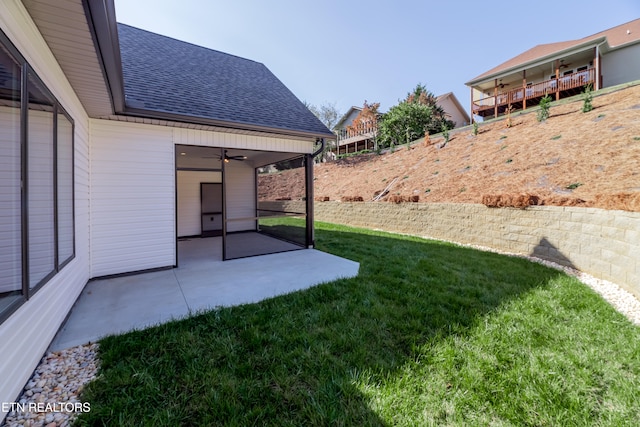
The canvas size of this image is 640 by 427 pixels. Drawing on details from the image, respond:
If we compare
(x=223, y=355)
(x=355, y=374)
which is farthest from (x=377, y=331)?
(x=223, y=355)

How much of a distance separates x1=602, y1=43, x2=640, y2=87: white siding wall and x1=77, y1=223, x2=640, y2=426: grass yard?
55.5ft

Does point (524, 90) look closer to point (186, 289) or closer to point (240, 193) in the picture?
point (240, 193)

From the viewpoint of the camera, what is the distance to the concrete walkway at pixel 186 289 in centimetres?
271

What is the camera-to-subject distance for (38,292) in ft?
6.97

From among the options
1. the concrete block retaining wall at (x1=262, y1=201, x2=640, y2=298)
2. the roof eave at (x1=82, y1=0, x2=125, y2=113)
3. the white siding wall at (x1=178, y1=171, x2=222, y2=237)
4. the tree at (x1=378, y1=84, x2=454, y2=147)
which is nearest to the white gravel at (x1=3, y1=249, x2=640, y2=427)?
the roof eave at (x1=82, y1=0, x2=125, y2=113)

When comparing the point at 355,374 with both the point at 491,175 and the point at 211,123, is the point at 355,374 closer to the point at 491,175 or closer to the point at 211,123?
the point at 211,123

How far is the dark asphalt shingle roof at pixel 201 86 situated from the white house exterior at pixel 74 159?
11cm

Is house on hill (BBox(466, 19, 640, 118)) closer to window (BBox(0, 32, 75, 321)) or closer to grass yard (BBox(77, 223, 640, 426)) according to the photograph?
grass yard (BBox(77, 223, 640, 426))

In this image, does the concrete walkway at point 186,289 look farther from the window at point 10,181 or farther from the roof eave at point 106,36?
the roof eave at point 106,36

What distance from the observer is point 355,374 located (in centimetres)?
195

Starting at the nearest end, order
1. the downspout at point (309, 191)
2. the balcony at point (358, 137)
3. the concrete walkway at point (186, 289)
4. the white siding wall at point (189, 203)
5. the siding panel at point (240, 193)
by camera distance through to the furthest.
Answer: the concrete walkway at point (186, 289), the downspout at point (309, 191), the white siding wall at point (189, 203), the siding panel at point (240, 193), the balcony at point (358, 137)

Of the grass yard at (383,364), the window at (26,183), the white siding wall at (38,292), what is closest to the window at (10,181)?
the window at (26,183)

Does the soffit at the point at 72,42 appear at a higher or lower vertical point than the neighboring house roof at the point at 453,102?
lower

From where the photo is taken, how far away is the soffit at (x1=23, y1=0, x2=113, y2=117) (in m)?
1.87
